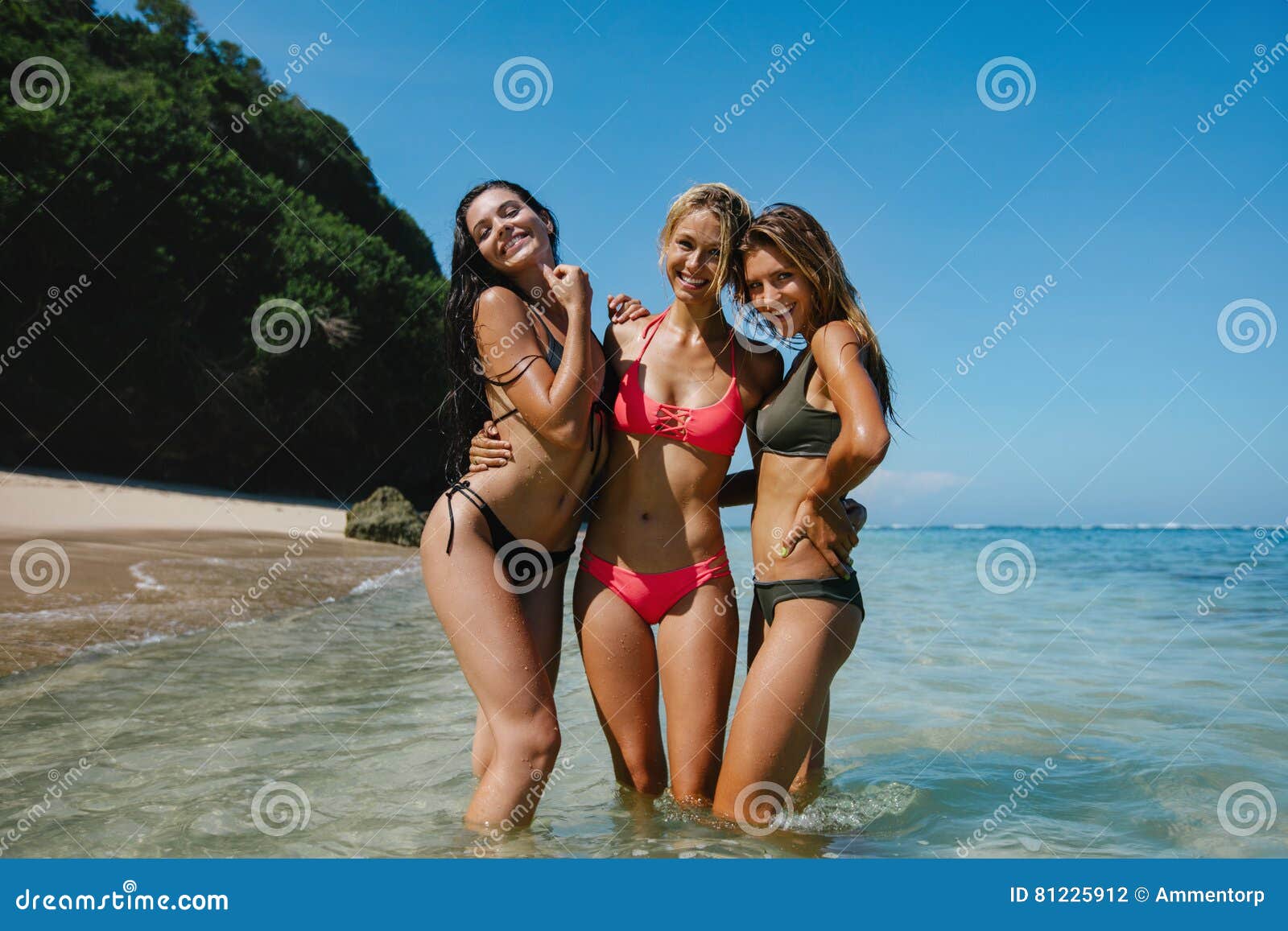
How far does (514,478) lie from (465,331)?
25.4 inches

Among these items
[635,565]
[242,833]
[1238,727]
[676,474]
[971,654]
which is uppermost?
[1238,727]

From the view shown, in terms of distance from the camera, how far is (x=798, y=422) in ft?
11.7

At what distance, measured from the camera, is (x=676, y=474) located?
378cm

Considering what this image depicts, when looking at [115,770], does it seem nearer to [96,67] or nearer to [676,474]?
[676,474]

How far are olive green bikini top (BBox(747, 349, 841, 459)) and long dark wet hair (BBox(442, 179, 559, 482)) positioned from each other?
1118 mm

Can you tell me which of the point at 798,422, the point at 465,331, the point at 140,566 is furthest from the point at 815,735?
the point at 140,566

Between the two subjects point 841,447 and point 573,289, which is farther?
point 573,289

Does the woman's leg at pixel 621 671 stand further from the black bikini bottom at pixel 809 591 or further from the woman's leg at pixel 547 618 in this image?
the black bikini bottom at pixel 809 591

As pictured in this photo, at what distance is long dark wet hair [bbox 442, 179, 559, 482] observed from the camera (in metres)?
3.75

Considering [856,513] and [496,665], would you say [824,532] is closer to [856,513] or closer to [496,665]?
[856,513]

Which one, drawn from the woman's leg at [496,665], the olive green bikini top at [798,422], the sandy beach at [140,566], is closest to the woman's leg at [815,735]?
the olive green bikini top at [798,422]

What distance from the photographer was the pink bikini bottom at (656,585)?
3.78 meters
